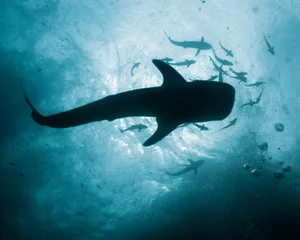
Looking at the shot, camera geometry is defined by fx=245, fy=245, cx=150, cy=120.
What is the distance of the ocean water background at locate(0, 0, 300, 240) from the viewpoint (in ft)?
51.5

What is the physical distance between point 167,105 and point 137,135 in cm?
1488

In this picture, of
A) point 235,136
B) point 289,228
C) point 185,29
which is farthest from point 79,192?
point 289,228

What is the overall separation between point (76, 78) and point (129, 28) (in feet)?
17.1

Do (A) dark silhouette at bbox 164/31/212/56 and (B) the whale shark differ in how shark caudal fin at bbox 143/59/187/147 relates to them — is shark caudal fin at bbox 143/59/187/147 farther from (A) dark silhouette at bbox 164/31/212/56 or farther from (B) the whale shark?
(A) dark silhouette at bbox 164/31/212/56

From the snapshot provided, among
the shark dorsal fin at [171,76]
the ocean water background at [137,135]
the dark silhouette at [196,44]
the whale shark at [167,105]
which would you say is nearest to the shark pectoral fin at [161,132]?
the whale shark at [167,105]

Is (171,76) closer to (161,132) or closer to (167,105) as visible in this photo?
(167,105)

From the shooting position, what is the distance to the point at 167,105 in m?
4.69

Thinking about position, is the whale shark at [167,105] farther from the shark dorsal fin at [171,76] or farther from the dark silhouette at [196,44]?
the dark silhouette at [196,44]

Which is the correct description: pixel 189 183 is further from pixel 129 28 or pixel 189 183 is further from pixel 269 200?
pixel 129 28

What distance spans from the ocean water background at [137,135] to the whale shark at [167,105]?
10008 mm

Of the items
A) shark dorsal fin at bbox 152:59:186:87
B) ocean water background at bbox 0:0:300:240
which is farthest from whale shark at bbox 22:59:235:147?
ocean water background at bbox 0:0:300:240

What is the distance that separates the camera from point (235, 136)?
20.3 meters

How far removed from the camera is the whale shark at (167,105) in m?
4.32

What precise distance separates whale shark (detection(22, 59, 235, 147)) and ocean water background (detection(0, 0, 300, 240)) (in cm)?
1001
